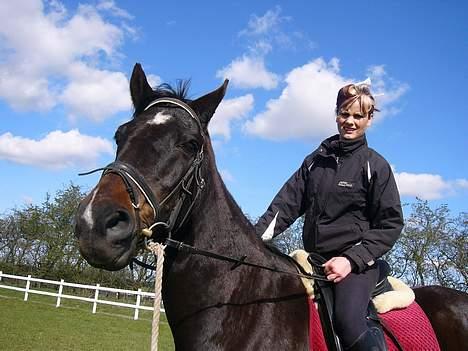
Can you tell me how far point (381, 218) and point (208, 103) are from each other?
59.5 inches

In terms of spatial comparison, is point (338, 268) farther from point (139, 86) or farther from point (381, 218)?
point (139, 86)

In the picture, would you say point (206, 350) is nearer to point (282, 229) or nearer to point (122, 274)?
point (282, 229)

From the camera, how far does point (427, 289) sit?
462cm

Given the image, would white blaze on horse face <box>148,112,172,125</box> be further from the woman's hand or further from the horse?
the woman's hand

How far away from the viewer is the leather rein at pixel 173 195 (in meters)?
2.67

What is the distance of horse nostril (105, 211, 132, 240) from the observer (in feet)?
8.18

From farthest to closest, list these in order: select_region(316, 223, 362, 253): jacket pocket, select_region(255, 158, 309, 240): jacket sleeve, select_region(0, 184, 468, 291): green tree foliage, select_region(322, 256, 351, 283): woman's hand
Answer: select_region(0, 184, 468, 291): green tree foliage < select_region(255, 158, 309, 240): jacket sleeve < select_region(316, 223, 362, 253): jacket pocket < select_region(322, 256, 351, 283): woman's hand

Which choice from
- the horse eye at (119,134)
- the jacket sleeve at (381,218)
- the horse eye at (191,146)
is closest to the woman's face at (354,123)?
the jacket sleeve at (381,218)

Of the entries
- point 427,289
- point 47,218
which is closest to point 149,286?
point 47,218

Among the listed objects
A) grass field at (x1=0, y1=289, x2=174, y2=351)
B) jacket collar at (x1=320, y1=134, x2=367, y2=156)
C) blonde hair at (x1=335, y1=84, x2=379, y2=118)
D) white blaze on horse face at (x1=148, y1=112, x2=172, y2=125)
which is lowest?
grass field at (x1=0, y1=289, x2=174, y2=351)

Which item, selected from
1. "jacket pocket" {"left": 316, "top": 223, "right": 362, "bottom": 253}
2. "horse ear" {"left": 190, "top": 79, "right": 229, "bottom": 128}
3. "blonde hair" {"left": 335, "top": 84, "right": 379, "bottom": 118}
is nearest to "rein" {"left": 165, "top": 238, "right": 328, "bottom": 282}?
"jacket pocket" {"left": 316, "top": 223, "right": 362, "bottom": 253}

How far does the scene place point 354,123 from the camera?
12.1ft

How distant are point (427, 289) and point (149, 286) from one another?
36953mm

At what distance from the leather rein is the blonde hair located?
126 cm
